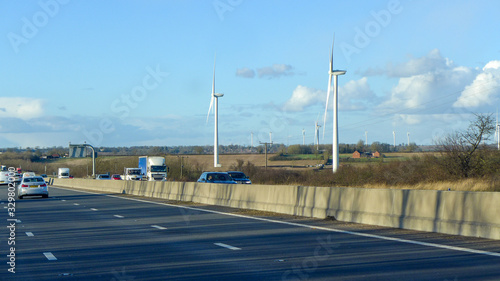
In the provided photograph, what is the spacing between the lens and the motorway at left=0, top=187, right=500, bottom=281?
952 centimetres

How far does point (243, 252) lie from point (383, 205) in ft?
18.4

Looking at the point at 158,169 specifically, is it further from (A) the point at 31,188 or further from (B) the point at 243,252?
(B) the point at 243,252

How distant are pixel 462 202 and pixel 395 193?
94.4 inches

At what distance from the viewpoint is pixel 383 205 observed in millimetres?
16234

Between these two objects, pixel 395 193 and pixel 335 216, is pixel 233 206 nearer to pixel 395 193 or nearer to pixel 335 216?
pixel 335 216

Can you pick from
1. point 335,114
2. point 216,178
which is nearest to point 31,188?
point 216,178

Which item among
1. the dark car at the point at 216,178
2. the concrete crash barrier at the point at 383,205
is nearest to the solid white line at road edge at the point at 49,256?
the concrete crash barrier at the point at 383,205

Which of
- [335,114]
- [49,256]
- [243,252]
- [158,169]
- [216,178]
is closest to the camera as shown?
[49,256]

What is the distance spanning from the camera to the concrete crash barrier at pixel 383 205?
42.8 feet

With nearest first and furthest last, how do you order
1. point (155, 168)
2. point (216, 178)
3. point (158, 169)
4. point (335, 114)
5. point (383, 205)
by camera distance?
point (383, 205) → point (216, 178) → point (335, 114) → point (155, 168) → point (158, 169)

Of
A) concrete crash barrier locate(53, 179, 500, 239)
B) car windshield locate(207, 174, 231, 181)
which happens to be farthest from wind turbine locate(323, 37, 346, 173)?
concrete crash barrier locate(53, 179, 500, 239)

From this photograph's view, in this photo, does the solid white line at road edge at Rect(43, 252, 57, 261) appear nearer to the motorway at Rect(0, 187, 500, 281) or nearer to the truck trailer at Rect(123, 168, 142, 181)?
the motorway at Rect(0, 187, 500, 281)

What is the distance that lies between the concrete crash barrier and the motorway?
1.26 feet

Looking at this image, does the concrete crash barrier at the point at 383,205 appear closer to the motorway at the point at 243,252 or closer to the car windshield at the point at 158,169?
the motorway at the point at 243,252
